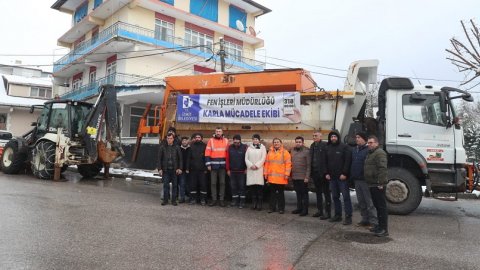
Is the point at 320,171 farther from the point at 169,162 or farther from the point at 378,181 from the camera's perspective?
the point at 169,162

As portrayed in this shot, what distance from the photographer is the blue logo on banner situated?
10344mm

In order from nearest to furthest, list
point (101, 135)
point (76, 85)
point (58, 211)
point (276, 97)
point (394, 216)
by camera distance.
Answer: point (58, 211) < point (394, 216) < point (276, 97) < point (101, 135) < point (76, 85)

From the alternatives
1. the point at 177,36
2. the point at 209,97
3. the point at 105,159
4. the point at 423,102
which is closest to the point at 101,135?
the point at 105,159

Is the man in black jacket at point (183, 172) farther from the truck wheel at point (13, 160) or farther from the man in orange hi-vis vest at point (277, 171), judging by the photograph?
the truck wheel at point (13, 160)

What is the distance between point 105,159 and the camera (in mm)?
13273

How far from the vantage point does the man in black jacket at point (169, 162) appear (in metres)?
9.14

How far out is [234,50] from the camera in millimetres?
33594

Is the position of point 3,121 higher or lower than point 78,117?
higher

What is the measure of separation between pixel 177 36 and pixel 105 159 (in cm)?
1860

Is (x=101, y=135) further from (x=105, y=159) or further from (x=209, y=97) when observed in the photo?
(x=209, y=97)

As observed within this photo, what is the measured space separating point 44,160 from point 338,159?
9.49 m

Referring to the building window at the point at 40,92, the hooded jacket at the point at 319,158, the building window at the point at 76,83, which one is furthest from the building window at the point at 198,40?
the hooded jacket at the point at 319,158

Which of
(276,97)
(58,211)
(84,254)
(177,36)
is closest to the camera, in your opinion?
(84,254)

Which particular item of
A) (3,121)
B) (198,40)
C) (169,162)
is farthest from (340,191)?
(3,121)
